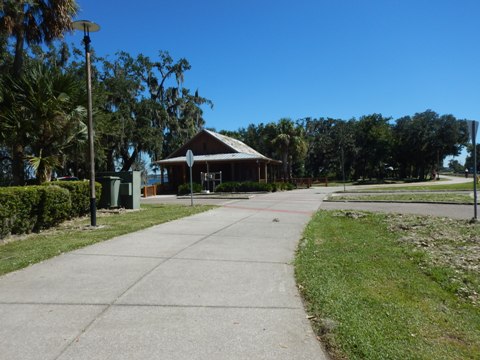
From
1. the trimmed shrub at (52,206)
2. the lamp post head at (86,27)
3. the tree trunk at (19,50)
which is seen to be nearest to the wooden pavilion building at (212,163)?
the tree trunk at (19,50)

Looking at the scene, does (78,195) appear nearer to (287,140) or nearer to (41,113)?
(41,113)

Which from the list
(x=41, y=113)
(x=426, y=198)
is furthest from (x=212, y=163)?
(x=41, y=113)

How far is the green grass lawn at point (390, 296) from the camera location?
10.4 ft

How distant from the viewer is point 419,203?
17703 millimetres

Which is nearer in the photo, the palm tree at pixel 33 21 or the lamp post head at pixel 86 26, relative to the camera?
the lamp post head at pixel 86 26

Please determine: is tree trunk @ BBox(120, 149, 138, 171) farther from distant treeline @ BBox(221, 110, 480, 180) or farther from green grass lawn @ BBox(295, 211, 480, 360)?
green grass lawn @ BBox(295, 211, 480, 360)

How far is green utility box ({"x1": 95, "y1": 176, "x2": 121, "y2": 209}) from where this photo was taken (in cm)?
1441

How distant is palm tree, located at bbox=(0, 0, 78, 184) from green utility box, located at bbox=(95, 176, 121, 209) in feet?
15.0

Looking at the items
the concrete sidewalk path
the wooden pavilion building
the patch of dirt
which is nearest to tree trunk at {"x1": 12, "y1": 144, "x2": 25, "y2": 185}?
the concrete sidewalk path

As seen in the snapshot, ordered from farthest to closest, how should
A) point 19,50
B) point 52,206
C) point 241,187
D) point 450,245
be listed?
point 241,187, point 19,50, point 52,206, point 450,245

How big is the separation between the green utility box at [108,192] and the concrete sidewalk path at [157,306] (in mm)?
7647

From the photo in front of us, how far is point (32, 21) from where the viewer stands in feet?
48.2

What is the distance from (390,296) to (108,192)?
12024 millimetres

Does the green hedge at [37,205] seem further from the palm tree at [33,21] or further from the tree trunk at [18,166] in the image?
the palm tree at [33,21]
